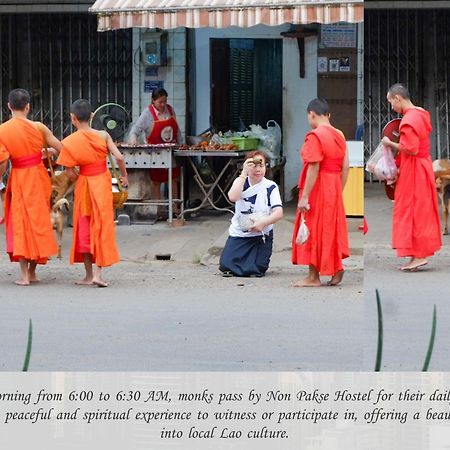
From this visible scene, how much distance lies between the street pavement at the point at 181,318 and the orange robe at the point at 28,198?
1.04 ft

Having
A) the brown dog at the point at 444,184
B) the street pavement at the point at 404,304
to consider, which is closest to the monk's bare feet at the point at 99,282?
the street pavement at the point at 404,304

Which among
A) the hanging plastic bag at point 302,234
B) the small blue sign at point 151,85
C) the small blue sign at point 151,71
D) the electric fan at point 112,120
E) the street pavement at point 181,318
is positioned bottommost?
the street pavement at point 181,318

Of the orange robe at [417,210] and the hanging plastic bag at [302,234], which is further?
the orange robe at [417,210]

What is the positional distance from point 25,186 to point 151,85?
15.3 ft

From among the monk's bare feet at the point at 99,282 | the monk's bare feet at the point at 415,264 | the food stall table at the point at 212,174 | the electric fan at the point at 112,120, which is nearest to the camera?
the monk's bare feet at the point at 99,282

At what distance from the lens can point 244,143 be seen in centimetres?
1236

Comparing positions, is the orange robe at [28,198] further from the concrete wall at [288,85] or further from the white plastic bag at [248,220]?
the concrete wall at [288,85]

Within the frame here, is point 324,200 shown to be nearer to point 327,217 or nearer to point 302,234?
point 327,217

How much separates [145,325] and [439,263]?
3.33m

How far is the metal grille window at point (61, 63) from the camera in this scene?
13.8 m

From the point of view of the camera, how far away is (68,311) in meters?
7.95

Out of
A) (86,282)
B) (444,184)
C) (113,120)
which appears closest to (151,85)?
(113,120)

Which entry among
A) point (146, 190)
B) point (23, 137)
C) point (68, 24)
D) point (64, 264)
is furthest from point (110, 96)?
point (23, 137)

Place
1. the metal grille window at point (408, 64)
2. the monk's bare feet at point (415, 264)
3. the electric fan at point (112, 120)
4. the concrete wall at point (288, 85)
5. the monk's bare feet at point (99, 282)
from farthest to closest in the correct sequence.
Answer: the metal grille window at point (408, 64) < the concrete wall at point (288, 85) < the electric fan at point (112, 120) < the monk's bare feet at point (415, 264) < the monk's bare feet at point (99, 282)
